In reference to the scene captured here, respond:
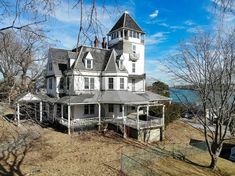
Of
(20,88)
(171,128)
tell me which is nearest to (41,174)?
(20,88)

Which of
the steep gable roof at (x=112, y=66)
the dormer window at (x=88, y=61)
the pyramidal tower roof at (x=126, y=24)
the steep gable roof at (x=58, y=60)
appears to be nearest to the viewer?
the dormer window at (x=88, y=61)

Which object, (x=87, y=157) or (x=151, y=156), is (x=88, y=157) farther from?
(x=151, y=156)

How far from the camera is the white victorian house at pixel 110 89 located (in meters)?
21.0

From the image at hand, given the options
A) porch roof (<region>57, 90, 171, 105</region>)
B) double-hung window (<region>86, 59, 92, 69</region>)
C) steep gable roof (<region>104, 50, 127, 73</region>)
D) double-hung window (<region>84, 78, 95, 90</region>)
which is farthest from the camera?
steep gable roof (<region>104, 50, 127, 73</region>)

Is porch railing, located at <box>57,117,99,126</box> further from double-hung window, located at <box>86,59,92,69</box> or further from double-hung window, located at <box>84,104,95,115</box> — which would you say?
double-hung window, located at <box>86,59,92,69</box>

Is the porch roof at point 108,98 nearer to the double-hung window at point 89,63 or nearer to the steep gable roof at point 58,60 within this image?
the double-hung window at point 89,63

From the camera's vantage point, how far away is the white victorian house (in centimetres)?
2102


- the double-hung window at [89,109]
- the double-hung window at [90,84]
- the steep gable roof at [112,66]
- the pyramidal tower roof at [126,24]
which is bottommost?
the double-hung window at [89,109]

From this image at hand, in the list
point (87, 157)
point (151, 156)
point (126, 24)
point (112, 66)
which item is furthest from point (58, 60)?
point (151, 156)

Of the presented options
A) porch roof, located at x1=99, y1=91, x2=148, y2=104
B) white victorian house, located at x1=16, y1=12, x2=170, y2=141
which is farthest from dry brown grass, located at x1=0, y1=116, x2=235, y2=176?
porch roof, located at x1=99, y1=91, x2=148, y2=104

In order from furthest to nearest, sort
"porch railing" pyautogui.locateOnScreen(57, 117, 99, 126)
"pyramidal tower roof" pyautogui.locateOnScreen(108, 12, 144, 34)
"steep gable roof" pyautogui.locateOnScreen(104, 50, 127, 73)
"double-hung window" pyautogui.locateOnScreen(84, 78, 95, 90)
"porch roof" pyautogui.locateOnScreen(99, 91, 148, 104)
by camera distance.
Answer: "pyramidal tower roof" pyautogui.locateOnScreen(108, 12, 144, 34) → "steep gable roof" pyautogui.locateOnScreen(104, 50, 127, 73) → "double-hung window" pyautogui.locateOnScreen(84, 78, 95, 90) → "porch roof" pyautogui.locateOnScreen(99, 91, 148, 104) → "porch railing" pyautogui.locateOnScreen(57, 117, 99, 126)

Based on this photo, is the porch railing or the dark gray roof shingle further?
the dark gray roof shingle

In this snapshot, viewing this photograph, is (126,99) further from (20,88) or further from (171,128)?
(20,88)

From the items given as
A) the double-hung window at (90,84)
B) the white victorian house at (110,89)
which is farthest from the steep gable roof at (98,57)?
the double-hung window at (90,84)
